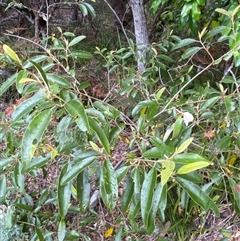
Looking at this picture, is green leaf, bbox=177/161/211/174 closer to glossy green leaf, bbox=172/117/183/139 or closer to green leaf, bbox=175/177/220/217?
green leaf, bbox=175/177/220/217

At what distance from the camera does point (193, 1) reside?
131 cm

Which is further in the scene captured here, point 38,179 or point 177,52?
point 177,52

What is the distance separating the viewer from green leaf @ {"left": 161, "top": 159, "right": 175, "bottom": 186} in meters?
0.59

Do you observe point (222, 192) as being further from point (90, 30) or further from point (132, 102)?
point (90, 30)

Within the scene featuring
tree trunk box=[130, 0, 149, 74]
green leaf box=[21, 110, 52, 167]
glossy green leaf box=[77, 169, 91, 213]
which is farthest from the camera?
tree trunk box=[130, 0, 149, 74]

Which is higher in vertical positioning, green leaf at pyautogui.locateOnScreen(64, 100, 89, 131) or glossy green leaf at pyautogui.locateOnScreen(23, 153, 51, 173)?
green leaf at pyautogui.locateOnScreen(64, 100, 89, 131)

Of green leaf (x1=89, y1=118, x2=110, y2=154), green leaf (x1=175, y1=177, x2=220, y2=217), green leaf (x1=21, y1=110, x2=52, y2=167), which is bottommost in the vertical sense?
green leaf (x1=175, y1=177, x2=220, y2=217)

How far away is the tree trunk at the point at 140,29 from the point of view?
1.76 m

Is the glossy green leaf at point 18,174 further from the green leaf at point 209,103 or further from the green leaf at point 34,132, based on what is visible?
the green leaf at point 209,103

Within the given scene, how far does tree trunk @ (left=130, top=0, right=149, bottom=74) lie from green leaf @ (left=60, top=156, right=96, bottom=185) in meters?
1.13

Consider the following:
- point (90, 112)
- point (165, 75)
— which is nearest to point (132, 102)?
point (165, 75)

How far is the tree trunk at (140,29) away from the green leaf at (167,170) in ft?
3.90

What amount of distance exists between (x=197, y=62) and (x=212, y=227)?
1.01m

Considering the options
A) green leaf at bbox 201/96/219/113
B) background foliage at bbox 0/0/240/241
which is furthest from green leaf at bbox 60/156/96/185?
green leaf at bbox 201/96/219/113
